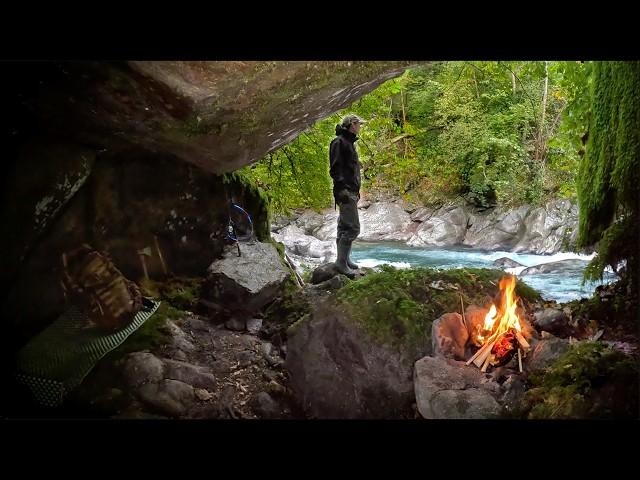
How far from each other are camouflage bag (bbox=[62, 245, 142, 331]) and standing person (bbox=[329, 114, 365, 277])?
2.20 metres

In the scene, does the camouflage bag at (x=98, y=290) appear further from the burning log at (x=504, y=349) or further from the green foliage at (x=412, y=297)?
the burning log at (x=504, y=349)

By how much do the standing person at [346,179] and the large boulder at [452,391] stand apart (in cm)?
175

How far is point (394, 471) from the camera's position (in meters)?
1.97

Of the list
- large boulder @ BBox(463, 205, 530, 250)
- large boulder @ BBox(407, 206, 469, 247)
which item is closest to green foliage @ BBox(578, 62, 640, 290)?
large boulder @ BBox(463, 205, 530, 250)

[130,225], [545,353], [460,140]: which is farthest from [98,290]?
[460,140]

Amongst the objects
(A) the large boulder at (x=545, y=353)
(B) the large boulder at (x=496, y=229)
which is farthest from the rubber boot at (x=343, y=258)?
(B) the large boulder at (x=496, y=229)

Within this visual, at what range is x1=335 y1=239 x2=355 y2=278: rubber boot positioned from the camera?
168 inches

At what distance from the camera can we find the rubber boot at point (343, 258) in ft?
14.0

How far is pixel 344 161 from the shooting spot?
4.05 metres

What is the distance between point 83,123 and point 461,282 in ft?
11.1

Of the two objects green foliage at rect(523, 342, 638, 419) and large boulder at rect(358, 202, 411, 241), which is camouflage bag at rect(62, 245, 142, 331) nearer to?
green foliage at rect(523, 342, 638, 419)

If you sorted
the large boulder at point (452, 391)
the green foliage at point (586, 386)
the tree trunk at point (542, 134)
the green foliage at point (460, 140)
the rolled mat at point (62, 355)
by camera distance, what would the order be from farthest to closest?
the tree trunk at point (542, 134), the green foliage at point (460, 140), the rolled mat at point (62, 355), the large boulder at point (452, 391), the green foliage at point (586, 386)

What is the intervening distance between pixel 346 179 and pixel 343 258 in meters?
0.90

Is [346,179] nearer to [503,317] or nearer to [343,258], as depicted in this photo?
[343,258]
